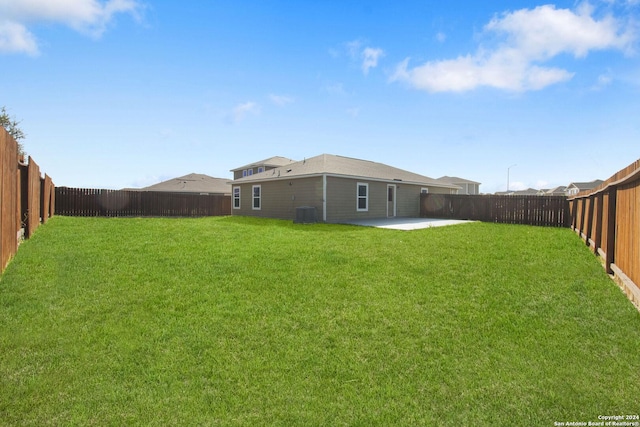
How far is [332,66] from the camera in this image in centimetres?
1346

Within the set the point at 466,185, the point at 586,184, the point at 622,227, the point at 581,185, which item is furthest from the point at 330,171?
the point at 586,184

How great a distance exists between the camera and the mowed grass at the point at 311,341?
298 cm

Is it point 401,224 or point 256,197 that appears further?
point 256,197

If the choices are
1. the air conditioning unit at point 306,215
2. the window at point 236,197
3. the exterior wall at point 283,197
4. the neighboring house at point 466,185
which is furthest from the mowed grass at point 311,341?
the neighboring house at point 466,185

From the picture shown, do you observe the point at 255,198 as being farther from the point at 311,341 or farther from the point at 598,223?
the point at 311,341

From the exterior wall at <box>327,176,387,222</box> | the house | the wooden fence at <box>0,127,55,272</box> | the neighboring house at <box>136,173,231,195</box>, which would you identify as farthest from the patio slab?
the neighboring house at <box>136,173,231,195</box>

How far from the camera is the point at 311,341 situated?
13.4 ft

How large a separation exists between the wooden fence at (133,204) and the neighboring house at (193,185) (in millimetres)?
10805

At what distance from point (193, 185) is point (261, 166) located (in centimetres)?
823

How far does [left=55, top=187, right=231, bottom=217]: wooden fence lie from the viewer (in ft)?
61.7

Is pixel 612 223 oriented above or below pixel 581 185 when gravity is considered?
below

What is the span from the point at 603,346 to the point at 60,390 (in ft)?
19.4

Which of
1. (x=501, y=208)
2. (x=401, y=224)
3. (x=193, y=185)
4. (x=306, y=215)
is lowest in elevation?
(x=401, y=224)

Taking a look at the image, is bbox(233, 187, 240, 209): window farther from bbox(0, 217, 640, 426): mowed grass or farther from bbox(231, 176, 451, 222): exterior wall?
bbox(0, 217, 640, 426): mowed grass
